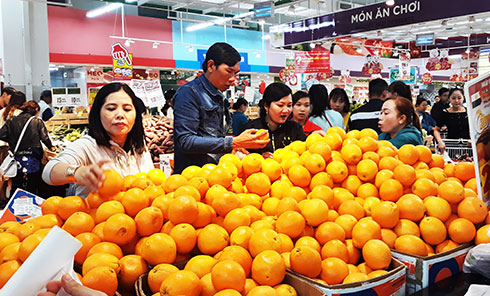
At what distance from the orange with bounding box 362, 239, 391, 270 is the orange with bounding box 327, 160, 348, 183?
0.53m

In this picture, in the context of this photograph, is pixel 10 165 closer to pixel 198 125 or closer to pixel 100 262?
pixel 198 125

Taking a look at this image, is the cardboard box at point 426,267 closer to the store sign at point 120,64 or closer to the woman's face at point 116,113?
the woman's face at point 116,113

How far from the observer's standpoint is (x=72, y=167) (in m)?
1.90

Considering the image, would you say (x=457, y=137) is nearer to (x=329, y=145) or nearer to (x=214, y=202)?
(x=329, y=145)

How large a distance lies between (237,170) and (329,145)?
0.53 metres

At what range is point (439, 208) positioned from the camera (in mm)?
1776

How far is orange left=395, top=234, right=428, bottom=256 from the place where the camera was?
162cm

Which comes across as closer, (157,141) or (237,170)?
(237,170)

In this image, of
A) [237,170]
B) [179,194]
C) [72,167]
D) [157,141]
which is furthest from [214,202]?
[157,141]

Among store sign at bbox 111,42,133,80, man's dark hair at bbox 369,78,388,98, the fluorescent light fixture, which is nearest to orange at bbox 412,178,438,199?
man's dark hair at bbox 369,78,388,98

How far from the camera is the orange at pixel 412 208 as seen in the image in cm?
176

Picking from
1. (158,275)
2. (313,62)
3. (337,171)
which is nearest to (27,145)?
(337,171)

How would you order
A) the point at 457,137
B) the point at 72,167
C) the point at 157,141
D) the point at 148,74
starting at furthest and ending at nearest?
1. the point at 148,74
2. the point at 457,137
3. the point at 157,141
4. the point at 72,167

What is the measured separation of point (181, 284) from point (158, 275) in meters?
0.14
